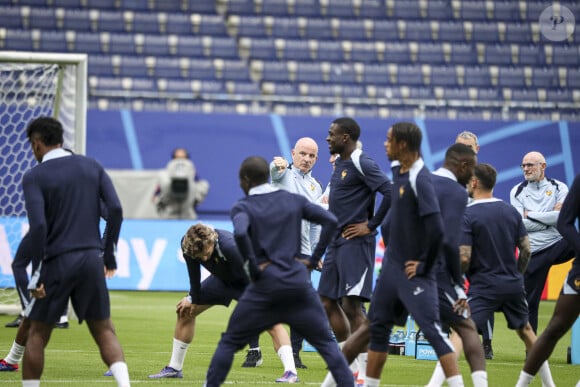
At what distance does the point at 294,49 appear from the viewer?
25.8 meters

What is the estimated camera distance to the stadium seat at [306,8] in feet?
88.0

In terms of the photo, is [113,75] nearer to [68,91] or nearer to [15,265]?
[68,91]

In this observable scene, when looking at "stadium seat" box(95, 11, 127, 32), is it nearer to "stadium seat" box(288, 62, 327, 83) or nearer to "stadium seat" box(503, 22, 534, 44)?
"stadium seat" box(288, 62, 327, 83)

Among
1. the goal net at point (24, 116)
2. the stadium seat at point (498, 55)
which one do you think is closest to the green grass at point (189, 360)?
the goal net at point (24, 116)

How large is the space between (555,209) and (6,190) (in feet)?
27.6

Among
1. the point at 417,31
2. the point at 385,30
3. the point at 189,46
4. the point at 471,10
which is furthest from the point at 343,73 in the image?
the point at 471,10

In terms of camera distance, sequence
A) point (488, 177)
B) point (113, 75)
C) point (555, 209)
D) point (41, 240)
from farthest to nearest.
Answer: point (113, 75) < point (555, 209) < point (488, 177) < point (41, 240)

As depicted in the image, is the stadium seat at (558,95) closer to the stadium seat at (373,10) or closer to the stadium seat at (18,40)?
the stadium seat at (373,10)

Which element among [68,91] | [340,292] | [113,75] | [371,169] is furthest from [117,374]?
[113,75]

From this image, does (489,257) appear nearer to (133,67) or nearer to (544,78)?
(133,67)

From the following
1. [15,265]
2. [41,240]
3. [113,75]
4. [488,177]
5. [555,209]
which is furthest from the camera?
[113,75]

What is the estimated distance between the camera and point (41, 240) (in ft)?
23.3

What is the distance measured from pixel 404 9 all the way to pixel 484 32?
6.77ft

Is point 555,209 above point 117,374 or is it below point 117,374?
above
